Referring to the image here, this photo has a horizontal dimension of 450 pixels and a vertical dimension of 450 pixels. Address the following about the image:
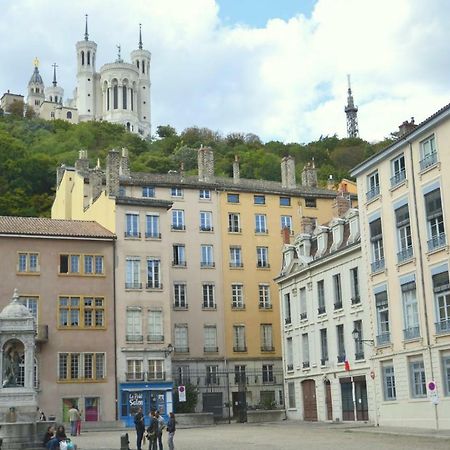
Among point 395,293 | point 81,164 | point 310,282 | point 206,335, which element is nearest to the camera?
point 395,293

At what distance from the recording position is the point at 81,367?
48.4m

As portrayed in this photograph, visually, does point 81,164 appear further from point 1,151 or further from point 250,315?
point 1,151

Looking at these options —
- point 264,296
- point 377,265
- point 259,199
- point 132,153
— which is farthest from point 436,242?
point 132,153

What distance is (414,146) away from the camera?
3706 cm

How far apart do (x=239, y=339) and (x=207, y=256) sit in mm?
6738

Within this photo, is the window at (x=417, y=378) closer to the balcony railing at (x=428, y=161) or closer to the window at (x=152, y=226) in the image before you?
the balcony railing at (x=428, y=161)

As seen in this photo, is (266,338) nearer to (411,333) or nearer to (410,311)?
(410,311)

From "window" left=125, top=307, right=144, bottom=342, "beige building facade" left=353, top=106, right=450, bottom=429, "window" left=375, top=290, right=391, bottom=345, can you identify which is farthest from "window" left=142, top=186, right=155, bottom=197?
"window" left=375, top=290, right=391, bottom=345

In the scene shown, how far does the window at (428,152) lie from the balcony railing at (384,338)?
8.45 metres

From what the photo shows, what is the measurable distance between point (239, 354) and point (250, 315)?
3.12 m

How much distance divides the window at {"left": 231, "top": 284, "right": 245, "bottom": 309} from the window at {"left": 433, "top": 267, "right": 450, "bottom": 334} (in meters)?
26.2

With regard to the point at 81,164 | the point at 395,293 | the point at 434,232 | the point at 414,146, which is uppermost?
the point at 81,164

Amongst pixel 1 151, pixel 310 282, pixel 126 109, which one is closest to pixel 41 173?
pixel 1 151

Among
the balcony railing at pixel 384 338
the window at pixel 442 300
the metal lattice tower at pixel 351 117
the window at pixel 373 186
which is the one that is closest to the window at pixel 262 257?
the window at pixel 373 186
